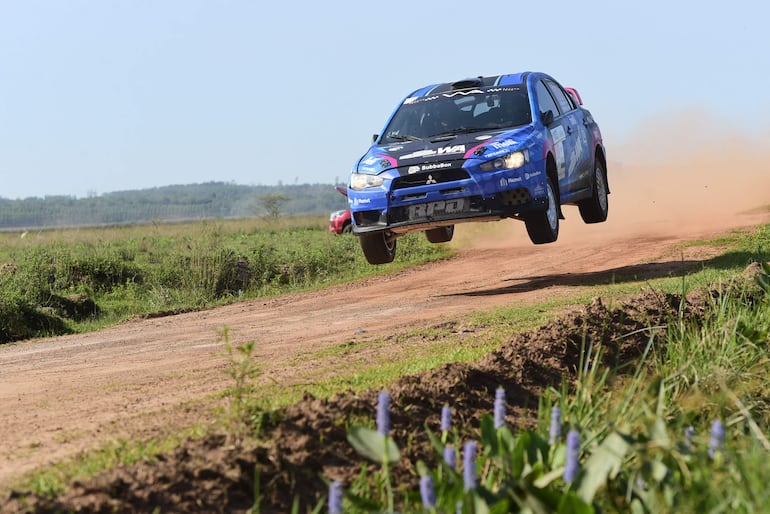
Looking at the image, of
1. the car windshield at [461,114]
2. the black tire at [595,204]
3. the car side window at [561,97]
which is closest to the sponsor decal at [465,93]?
the car windshield at [461,114]

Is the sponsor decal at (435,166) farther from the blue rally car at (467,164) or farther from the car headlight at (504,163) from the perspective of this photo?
the car headlight at (504,163)

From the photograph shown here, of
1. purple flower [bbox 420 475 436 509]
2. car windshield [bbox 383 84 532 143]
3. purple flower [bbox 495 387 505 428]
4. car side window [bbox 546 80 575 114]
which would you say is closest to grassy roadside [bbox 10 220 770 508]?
purple flower [bbox 495 387 505 428]

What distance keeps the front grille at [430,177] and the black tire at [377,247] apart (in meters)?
1.14

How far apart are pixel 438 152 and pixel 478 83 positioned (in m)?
1.88

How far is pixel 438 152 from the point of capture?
1250cm

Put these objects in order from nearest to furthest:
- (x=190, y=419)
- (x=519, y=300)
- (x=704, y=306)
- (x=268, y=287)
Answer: (x=190, y=419) < (x=704, y=306) < (x=519, y=300) < (x=268, y=287)

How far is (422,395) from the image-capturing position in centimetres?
622

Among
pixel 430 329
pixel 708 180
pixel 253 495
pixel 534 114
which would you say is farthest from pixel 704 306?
pixel 708 180

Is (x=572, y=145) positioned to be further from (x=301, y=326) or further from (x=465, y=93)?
(x=301, y=326)

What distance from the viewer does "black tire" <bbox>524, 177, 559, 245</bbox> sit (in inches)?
499

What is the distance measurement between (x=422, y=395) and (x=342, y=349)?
10.3ft

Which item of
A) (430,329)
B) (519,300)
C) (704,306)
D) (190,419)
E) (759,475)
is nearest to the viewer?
(759,475)

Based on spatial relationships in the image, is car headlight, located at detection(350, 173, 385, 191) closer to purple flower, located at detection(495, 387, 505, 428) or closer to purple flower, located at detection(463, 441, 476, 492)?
purple flower, located at detection(495, 387, 505, 428)

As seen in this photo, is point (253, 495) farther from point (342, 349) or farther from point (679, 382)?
point (342, 349)
